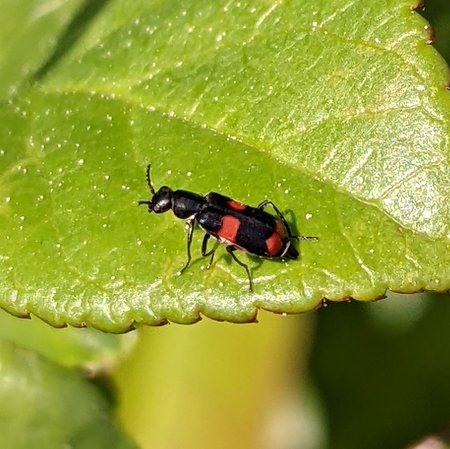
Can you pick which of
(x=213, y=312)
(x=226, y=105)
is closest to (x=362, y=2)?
(x=226, y=105)

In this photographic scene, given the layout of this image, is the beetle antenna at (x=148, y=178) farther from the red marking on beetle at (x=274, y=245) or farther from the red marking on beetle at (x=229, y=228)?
the red marking on beetle at (x=274, y=245)

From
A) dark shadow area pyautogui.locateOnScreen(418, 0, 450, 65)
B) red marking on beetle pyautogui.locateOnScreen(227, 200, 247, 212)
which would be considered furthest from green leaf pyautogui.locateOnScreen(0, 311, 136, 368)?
dark shadow area pyautogui.locateOnScreen(418, 0, 450, 65)

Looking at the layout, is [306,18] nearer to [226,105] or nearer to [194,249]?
[226,105]

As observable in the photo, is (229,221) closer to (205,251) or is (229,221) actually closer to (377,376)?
(205,251)

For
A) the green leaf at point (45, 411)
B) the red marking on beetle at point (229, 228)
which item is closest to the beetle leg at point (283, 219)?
the red marking on beetle at point (229, 228)

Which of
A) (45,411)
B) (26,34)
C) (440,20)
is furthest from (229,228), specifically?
(45,411)

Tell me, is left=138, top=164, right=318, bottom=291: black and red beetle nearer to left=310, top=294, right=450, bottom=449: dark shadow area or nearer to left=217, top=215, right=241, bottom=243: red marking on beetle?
left=217, top=215, right=241, bottom=243: red marking on beetle
